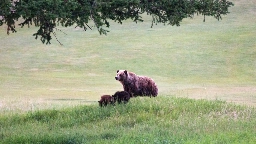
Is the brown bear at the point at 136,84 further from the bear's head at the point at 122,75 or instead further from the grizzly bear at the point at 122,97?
the grizzly bear at the point at 122,97

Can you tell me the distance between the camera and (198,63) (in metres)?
43.5

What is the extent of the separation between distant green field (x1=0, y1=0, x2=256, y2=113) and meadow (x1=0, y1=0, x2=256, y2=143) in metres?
0.07

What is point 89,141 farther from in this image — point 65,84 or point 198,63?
point 198,63

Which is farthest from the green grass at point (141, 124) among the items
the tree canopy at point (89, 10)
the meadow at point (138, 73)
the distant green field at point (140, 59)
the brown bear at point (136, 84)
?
the distant green field at point (140, 59)

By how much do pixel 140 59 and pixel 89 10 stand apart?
33184mm

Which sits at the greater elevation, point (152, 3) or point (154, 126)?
point (152, 3)

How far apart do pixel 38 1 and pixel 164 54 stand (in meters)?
36.0

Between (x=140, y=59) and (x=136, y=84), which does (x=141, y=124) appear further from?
(x=140, y=59)

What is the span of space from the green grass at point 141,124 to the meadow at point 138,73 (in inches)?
1.0

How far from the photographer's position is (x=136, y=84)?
1784 centimetres

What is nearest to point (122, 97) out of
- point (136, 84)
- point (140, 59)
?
point (136, 84)

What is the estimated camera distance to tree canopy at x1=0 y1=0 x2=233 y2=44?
1078 centimetres

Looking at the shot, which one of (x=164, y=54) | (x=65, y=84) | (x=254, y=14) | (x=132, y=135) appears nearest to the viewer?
(x=132, y=135)

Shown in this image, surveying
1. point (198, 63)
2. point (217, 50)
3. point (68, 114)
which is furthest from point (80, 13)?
point (217, 50)
